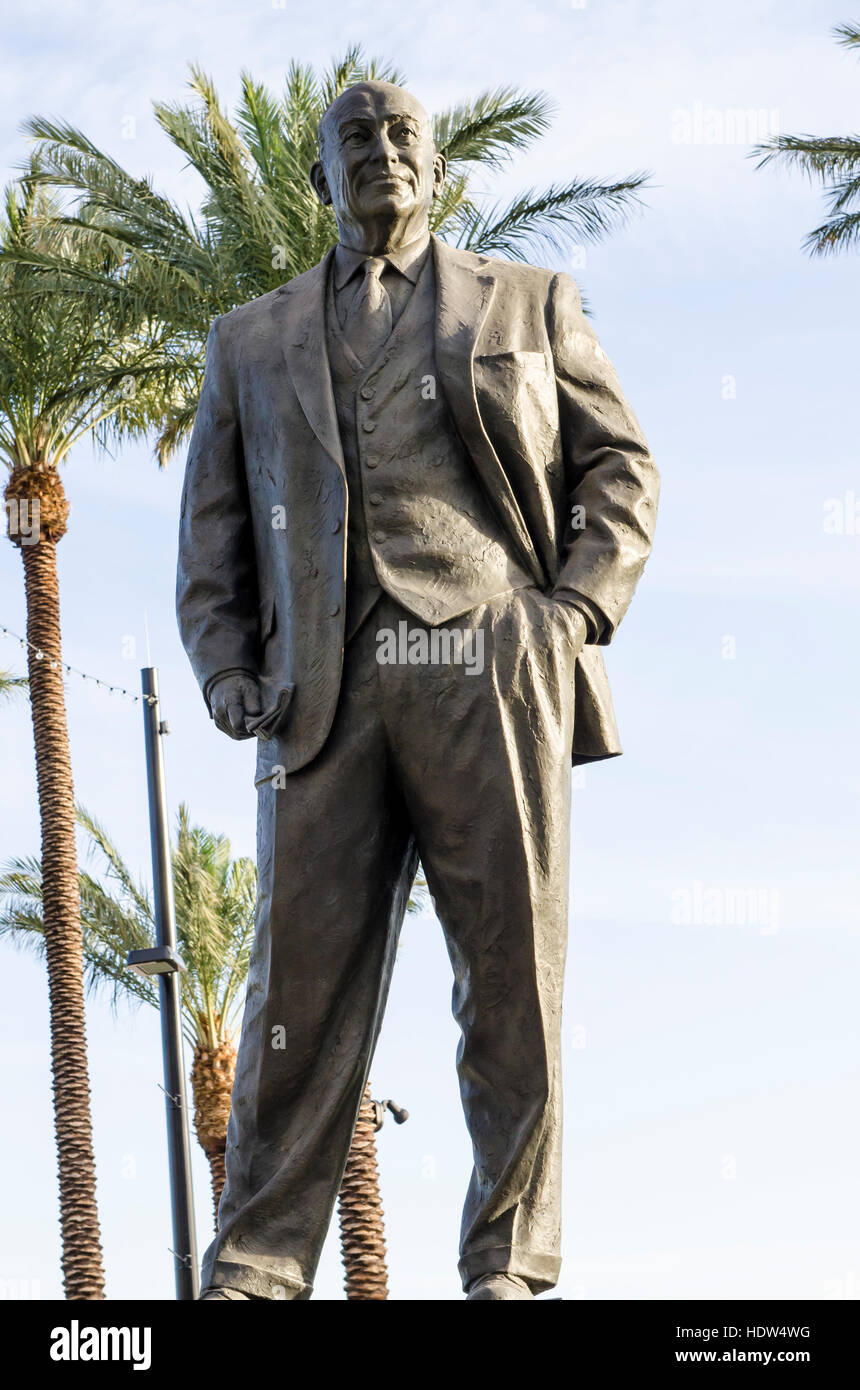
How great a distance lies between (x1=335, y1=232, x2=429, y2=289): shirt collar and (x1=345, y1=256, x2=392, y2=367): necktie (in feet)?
0.11

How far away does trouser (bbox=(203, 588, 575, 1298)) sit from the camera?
175 inches

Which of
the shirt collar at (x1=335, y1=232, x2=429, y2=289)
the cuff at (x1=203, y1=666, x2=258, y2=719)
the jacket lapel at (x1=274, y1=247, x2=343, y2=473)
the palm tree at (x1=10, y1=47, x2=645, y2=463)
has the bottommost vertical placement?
the cuff at (x1=203, y1=666, x2=258, y2=719)

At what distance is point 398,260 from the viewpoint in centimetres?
496

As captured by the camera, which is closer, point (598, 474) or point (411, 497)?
point (411, 497)

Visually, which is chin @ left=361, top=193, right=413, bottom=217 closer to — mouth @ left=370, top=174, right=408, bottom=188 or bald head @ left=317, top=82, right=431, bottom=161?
mouth @ left=370, top=174, right=408, bottom=188

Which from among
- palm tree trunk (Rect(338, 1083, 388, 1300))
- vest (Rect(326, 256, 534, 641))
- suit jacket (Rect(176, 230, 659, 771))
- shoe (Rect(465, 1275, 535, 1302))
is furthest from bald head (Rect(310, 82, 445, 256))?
palm tree trunk (Rect(338, 1083, 388, 1300))

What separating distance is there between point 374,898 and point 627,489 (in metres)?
1.13

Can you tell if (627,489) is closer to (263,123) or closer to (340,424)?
(340,424)

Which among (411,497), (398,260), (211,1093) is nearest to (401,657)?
(411,497)

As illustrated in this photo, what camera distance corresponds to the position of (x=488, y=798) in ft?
14.8

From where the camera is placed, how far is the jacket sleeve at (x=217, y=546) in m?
4.78

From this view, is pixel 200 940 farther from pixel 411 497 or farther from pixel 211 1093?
pixel 411 497

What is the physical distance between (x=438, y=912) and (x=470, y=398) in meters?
1.18
